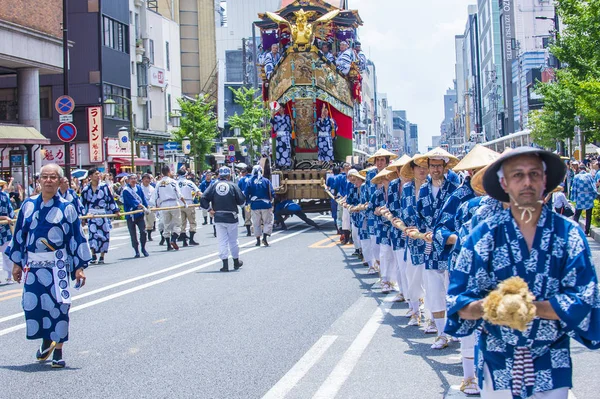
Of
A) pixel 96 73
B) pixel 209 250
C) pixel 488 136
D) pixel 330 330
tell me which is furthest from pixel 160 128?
pixel 488 136

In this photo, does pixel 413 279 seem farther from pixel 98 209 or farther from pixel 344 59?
pixel 344 59

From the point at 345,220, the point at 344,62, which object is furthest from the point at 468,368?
the point at 344,62

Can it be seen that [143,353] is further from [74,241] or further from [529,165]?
[529,165]

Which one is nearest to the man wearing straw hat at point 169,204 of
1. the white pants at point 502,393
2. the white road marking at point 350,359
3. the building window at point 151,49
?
the white road marking at point 350,359

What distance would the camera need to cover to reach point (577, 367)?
7.00 metres

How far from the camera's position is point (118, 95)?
46.0m

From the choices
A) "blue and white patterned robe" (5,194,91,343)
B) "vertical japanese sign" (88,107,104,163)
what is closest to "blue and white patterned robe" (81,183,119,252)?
"blue and white patterned robe" (5,194,91,343)

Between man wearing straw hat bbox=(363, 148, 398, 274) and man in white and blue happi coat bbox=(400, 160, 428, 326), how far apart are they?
3188 millimetres

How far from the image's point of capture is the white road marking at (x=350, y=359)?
20.6 ft

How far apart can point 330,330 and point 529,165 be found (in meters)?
5.18

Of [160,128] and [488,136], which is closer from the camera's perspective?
[160,128]

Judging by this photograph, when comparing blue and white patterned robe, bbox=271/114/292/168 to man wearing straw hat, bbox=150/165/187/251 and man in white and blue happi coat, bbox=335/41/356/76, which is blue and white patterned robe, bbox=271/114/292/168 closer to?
man in white and blue happi coat, bbox=335/41/356/76

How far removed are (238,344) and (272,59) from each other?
16344mm

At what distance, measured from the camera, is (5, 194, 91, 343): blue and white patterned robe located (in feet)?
24.6
